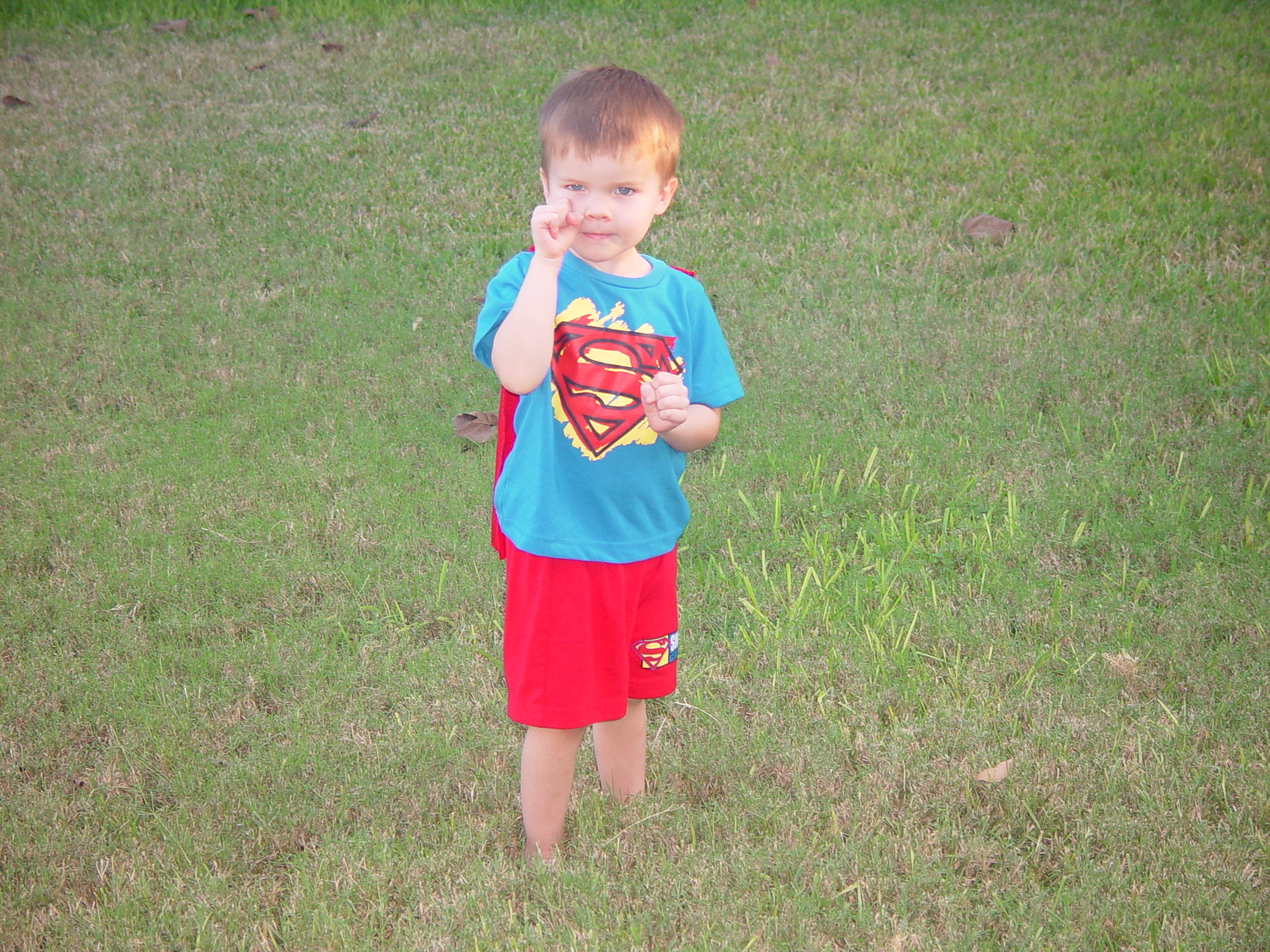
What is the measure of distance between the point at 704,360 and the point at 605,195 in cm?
42

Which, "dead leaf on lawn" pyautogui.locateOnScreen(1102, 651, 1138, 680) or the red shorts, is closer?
the red shorts

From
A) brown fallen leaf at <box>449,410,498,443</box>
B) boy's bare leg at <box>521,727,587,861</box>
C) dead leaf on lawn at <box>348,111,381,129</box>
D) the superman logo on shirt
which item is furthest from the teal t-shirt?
dead leaf on lawn at <box>348,111,381,129</box>

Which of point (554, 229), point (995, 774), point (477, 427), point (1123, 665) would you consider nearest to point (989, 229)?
point (477, 427)

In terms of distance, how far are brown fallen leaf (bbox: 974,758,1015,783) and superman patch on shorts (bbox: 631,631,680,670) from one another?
3.02 ft

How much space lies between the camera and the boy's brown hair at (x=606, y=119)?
2088 mm

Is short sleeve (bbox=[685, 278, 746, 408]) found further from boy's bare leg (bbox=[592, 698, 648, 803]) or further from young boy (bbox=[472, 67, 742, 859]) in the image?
boy's bare leg (bbox=[592, 698, 648, 803])

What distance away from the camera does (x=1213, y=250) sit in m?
5.63

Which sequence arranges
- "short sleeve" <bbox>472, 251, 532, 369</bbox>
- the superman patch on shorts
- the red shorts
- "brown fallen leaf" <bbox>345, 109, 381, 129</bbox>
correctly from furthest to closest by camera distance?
"brown fallen leaf" <bbox>345, 109, 381, 129</bbox> → the superman patch on shorts → the red shorts → "short sleeve" <bbox>472, 251, 532, 369</bbox>

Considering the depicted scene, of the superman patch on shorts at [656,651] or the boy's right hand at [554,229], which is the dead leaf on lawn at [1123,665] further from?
the boy's right hand at [554,229]

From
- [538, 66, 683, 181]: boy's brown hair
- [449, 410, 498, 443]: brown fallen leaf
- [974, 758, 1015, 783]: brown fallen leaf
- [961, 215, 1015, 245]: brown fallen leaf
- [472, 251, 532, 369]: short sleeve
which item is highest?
[538, 66, 683, 181]: boy's brown hair

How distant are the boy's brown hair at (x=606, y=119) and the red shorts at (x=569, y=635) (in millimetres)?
803

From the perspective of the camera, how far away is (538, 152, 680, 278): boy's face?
6.92 feet

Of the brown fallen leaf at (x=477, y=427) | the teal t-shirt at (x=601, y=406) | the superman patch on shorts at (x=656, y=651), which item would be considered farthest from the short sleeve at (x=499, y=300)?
the brown fallen leaf at (x=477, y=427)

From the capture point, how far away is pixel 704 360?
7.74ft
